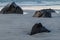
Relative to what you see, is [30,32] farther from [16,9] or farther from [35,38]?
[16,9]

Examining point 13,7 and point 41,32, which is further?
point 13,7

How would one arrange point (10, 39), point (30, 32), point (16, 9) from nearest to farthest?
point (10, 39)
point (30, 32)
point (16, 9)

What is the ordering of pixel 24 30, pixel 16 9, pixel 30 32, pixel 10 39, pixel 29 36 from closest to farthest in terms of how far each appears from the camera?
pixel 10 39 < pixel 29 36 < pixel 30 32 < pixel 24 30 < pixel 16 9

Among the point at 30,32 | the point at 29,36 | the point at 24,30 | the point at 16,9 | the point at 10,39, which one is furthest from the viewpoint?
the point at 16,9

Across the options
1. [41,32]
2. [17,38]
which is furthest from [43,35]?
[17,38]

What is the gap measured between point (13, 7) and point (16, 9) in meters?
0.19

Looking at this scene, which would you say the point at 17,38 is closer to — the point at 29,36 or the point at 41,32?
the point at 29,36

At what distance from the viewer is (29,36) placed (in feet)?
19.3

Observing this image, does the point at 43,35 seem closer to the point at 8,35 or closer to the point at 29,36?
the point at 29,36

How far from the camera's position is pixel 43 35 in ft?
19.6

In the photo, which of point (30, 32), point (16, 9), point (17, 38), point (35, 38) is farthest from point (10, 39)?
point (16, 9)

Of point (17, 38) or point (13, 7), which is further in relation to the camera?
point (13, 7)

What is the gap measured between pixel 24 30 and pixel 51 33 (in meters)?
0.82

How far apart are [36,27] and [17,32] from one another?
21.7 inches
